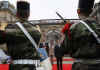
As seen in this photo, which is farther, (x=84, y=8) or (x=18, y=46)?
(x=84, y=8)

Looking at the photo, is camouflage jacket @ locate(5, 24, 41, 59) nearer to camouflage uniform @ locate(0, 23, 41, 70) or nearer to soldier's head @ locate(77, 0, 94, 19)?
camouflage uniform @ locate(0, 23, 41, 70)

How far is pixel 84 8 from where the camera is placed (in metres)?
2.55

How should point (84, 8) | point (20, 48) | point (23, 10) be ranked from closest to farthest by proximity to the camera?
point (20, 48)
point (23, 10)
point (84, 8)

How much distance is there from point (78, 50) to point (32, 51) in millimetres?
547

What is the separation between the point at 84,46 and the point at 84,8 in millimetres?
542

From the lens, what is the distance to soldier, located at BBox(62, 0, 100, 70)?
89.7 inches

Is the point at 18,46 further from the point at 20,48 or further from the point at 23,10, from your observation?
the point at 23,10

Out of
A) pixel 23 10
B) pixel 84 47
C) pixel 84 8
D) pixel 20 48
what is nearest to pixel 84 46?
pixel 84 47

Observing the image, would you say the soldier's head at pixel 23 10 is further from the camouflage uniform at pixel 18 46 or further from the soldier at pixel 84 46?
the soldier at pixel 84 46

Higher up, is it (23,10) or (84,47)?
(23,10)

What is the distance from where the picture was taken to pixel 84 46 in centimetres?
231

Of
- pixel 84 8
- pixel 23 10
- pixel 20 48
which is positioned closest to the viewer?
pixel 20 48

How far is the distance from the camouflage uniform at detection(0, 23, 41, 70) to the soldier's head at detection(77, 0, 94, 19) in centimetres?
70

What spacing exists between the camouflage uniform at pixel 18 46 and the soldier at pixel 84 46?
46cm
